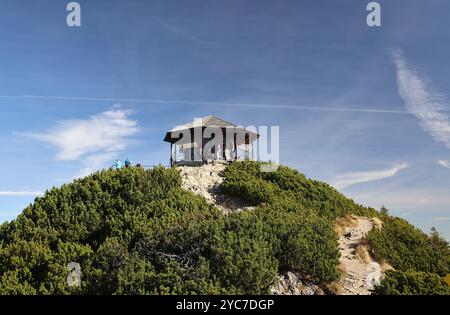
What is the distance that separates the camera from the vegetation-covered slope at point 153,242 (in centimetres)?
1326

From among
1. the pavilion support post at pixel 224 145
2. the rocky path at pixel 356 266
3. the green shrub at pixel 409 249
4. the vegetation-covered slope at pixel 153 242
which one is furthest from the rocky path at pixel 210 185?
the green shrub at pixel 409 249

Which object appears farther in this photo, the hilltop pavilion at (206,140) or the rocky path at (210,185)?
the hilltop pavilion at (206,140)

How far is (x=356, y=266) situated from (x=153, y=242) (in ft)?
29.2

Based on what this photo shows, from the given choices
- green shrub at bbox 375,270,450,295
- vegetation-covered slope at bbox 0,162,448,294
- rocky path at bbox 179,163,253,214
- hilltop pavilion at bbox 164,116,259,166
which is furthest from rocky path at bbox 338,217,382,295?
hilltop pavilion at bbox 164,116,259,166

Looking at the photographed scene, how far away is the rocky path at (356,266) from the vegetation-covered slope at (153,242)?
35.0 inches

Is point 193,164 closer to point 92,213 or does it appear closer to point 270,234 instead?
point 92,213

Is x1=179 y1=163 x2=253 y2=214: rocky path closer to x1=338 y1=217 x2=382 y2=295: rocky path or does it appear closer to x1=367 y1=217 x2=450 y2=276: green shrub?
x1=338 y1=217 x2=382 y2=295: rocky path

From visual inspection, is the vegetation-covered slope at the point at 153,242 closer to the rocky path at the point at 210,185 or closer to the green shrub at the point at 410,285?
the green shrub at the point at 410,285

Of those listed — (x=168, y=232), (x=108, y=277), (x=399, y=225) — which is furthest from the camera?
(x=399, y=225)

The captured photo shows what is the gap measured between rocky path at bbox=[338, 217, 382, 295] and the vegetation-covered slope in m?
0.89
